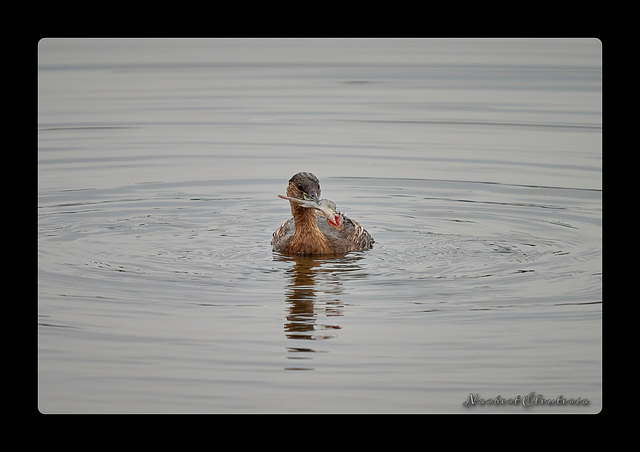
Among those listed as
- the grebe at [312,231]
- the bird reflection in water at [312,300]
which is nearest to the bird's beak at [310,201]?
the grebe at [312,231]

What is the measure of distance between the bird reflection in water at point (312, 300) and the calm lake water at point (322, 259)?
0.03 meters

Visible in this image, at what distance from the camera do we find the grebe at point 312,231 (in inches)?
436

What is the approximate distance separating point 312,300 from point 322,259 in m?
1.59

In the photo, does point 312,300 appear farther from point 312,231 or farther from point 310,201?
point 312,231

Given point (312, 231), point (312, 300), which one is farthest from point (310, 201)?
point (312, 300)

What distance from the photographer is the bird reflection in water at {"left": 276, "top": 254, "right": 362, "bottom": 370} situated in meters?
8.58

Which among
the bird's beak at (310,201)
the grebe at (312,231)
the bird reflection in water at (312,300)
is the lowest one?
the bird reflection in water at (312,300)

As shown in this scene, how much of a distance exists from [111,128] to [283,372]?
9898 millimetres

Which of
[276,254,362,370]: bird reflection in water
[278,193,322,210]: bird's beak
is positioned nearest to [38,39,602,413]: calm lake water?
[276,254,362,370]: bird reflection in water

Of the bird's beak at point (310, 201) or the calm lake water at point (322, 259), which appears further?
the bird's beak at point (310, 201)

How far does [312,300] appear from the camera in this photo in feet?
31.4

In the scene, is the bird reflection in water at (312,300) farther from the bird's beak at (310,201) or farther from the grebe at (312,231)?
the bird's beak at (310,201)

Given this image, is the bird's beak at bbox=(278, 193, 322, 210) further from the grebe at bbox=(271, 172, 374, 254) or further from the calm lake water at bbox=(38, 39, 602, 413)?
the calm lake water at bbox=(38, 39, 602, 413)

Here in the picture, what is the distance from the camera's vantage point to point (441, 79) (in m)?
20.9
